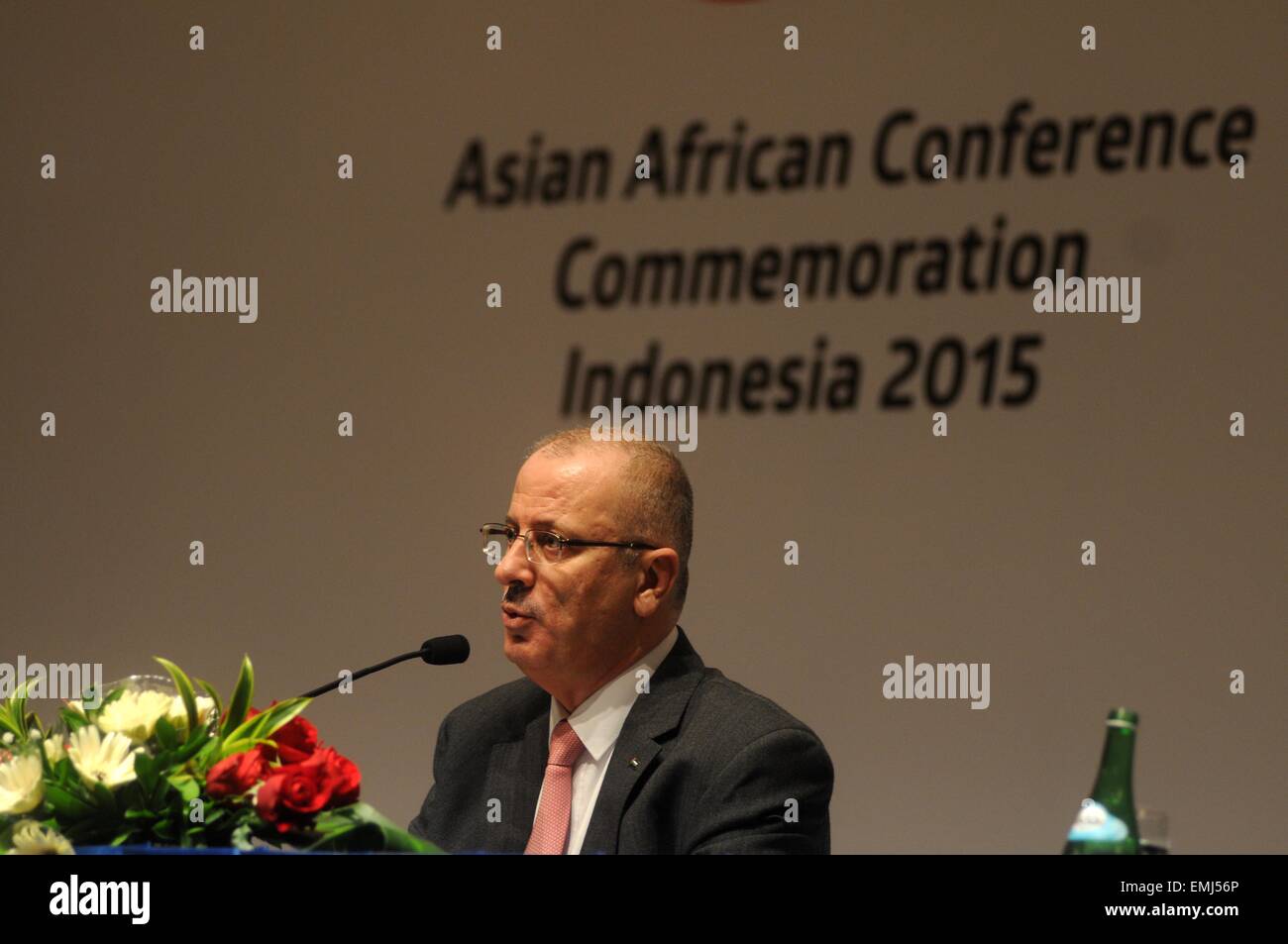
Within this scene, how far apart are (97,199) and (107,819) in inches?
128

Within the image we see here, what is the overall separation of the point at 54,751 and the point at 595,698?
3.65ft

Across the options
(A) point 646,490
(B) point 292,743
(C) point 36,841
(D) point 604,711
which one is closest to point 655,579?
(A) point 646,490

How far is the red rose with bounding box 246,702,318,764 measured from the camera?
77.2 inches

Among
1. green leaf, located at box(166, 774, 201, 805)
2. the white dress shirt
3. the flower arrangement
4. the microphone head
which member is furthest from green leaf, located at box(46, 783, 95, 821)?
the white dress shirt

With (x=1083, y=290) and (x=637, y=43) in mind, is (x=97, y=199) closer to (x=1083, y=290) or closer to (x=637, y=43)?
(x=637, y=43)

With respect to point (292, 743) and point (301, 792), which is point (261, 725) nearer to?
point (292, 743)

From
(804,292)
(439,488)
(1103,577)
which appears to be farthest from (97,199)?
(1103,577)

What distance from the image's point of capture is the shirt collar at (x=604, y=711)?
9.02 feet

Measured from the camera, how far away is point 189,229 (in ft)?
15.3

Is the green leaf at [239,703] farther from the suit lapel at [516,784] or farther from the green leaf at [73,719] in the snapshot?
the suit lapel at [516,784]

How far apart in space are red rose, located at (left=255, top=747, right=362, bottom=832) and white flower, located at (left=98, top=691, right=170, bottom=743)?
0.18 metres

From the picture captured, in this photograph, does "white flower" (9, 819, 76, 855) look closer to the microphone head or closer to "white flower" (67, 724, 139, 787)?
"white flower" (67, 724, 139, 787)
